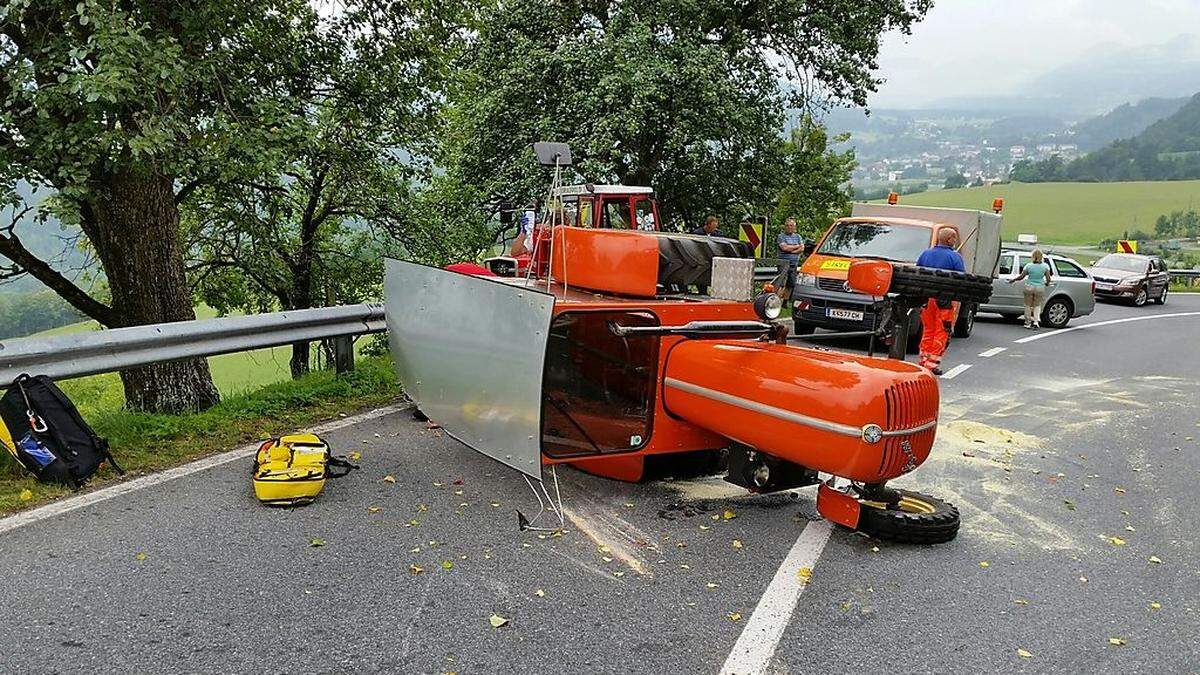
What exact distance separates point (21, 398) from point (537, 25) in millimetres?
14105

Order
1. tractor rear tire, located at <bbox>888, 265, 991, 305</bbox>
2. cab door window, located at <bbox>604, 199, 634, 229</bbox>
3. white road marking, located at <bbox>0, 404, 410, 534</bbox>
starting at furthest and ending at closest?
cab door window, located at <bbox>604, 199, 634, 229</bbox>, tractor rear tire, located at <bbox>888, 265, 991, 305</bbox>, white road marking, located at <bbox>0, 404, 410, 534</bbox>

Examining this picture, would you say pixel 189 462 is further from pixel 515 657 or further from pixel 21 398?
pixel 515 657

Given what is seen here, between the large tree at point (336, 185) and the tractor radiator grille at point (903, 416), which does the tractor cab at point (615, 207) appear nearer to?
the large tree at point (336, 185)

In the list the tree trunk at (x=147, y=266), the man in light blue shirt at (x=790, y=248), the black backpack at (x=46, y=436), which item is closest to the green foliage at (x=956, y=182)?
the man in light blue shirt at (x=790, y=248)

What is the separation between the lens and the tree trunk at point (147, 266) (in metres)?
7.30

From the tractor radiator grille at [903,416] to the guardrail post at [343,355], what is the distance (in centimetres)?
526

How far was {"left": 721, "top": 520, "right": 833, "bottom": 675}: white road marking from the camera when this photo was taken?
3154mm

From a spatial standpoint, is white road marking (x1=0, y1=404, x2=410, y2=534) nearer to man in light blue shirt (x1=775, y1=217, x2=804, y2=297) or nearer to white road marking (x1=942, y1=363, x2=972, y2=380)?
white road marking (x1=942, y1=363, x2=972, y2=380)

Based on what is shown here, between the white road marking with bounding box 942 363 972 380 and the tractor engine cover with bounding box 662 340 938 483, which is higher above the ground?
the tractor engine cover with bounding box 662 340 938 483

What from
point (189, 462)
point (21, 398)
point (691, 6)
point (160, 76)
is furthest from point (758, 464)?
point (691, 6)

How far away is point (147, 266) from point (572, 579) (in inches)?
233

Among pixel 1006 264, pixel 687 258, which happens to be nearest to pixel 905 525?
pixel 687 258

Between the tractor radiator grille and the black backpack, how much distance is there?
451 cm

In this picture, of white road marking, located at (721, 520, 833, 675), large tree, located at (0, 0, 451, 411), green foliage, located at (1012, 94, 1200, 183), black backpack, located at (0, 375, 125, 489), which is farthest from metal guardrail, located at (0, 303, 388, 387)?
green foliage, located at (1012, 94, 1200, 183)
